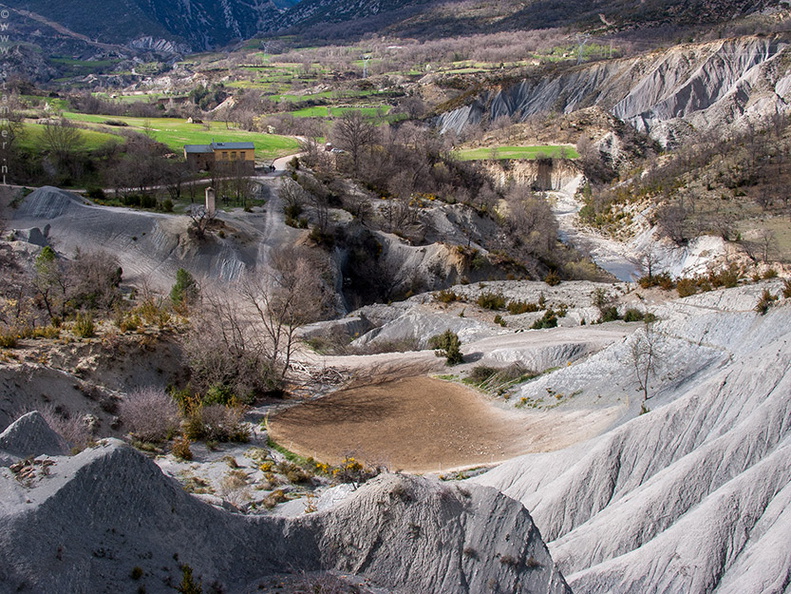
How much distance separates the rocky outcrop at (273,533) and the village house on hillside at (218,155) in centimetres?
4622

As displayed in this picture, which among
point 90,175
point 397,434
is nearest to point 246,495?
point 397,434

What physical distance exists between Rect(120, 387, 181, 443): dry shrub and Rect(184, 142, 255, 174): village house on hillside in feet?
127

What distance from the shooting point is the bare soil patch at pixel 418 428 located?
651 inches

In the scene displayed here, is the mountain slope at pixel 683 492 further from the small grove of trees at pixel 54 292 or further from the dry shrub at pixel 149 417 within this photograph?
the small grove of trees at pixel 54 292

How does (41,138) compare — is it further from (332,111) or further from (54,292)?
(332,111)

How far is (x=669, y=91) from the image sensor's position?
9256 centimetres

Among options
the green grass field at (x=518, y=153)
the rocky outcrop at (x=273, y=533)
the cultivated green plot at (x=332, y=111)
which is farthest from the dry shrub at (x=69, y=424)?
the cultivated green plot at (x=332, y=111)

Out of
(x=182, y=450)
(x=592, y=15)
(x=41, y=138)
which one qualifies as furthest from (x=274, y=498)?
(x=592, y=15)

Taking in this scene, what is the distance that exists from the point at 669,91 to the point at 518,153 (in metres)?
26.1

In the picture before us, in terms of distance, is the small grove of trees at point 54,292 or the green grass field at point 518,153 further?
the green grass field at point 518,153

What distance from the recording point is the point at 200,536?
8.70 meters

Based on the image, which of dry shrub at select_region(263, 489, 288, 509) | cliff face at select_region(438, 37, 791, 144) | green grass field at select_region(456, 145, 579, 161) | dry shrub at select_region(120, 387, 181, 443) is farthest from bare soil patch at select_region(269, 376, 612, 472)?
cliff face at select_region(438, 37, 791, 144)

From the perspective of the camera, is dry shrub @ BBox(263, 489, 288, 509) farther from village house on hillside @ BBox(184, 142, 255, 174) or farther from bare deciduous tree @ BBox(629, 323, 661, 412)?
village house on hillside @ BBox(184, 142, 255, 174)

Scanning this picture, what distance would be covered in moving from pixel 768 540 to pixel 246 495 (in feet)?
29.5
